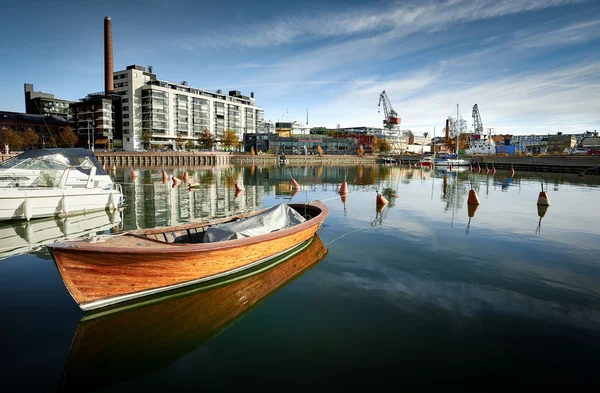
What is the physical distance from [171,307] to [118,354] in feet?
5.79

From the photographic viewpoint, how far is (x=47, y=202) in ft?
57.0

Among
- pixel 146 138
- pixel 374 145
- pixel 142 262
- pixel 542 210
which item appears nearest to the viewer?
pixel 142 262

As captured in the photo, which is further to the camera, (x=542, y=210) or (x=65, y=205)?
(x=542, y=210)

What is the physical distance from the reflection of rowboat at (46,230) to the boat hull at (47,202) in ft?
1.24

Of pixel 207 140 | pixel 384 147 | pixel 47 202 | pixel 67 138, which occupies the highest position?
pixel 384 147

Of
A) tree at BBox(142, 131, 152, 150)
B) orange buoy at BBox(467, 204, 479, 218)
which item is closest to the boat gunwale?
orange buoy at BBox(467, 204, 479, 218)

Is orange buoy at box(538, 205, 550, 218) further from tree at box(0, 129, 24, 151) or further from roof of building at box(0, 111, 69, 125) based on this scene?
roof of building at box(0, 111, 69, 125)

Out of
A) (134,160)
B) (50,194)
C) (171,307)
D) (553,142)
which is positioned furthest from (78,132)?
(553,142)

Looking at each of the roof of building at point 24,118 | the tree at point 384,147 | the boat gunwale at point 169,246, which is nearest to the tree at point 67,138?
the roof of building at point 24,118

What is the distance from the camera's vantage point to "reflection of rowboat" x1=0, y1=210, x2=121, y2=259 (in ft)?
42.6

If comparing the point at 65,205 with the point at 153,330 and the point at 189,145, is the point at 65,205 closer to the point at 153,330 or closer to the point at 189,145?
the point at 153,330

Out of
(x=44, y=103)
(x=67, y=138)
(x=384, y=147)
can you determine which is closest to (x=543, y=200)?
(x=67, y=138)

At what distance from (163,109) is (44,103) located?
58.1 m

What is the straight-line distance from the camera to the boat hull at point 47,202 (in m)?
16.3
